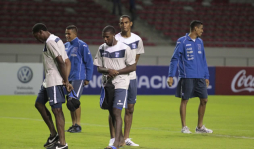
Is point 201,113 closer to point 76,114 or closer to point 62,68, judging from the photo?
point 76,114

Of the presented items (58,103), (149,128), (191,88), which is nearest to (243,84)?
(149,128)

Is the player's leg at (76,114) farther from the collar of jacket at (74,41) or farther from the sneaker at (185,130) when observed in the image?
the sneaker at (185,130)

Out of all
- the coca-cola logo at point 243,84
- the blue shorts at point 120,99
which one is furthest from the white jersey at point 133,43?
the coca-cola logo at point 243,84

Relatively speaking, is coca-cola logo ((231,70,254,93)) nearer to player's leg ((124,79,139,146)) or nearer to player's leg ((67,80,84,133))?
player's leg ((67,80,84,133))

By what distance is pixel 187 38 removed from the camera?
9.89 meters

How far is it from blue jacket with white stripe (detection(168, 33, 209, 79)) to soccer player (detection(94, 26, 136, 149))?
2.76m

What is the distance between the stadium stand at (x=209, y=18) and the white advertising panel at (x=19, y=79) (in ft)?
35.1

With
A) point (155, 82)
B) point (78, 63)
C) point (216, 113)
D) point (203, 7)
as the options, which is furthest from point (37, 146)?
point (203, 7)

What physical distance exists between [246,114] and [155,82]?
7.94 meters

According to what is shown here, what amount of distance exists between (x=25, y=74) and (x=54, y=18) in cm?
852

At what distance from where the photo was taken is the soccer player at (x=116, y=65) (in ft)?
23.3

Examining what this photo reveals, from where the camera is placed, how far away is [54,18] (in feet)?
90.5

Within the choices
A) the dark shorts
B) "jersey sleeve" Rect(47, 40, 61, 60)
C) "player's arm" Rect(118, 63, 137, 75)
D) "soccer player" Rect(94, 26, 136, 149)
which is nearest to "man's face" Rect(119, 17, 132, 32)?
"soccer player" Rect(94, 26, 136, 149)

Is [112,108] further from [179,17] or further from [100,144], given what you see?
[179,17]
